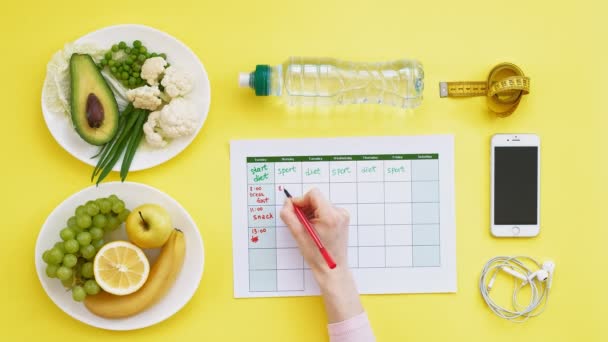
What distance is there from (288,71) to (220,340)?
536 mm

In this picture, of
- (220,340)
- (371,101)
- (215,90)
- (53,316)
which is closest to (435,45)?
(371,101)

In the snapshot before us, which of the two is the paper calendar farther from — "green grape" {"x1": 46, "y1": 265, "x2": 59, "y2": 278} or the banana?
"green grape" {"x1": 46, "y1": 265, "x2": 59, "y2": 278}

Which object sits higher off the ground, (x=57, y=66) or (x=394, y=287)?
(x=57, y=66)

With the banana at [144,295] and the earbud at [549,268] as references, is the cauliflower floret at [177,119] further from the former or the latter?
the earbud at [549,268]

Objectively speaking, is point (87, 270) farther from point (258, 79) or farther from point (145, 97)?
point (258, 79)

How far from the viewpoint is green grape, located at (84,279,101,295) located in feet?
2.72

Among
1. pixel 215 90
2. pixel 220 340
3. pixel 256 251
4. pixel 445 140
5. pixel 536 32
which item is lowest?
pixel 220 340

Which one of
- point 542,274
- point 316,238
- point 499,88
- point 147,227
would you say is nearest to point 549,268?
point 542,274

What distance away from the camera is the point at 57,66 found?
88 centimetres

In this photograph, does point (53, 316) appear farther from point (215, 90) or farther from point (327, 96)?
point (327, 96)

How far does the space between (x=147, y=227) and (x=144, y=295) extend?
0.13 m

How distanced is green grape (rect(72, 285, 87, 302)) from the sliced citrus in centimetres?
4

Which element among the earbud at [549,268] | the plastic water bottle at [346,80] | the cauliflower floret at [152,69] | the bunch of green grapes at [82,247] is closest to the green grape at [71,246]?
the bunch of green grapes at [82,247]

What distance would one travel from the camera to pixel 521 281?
0.94 m
